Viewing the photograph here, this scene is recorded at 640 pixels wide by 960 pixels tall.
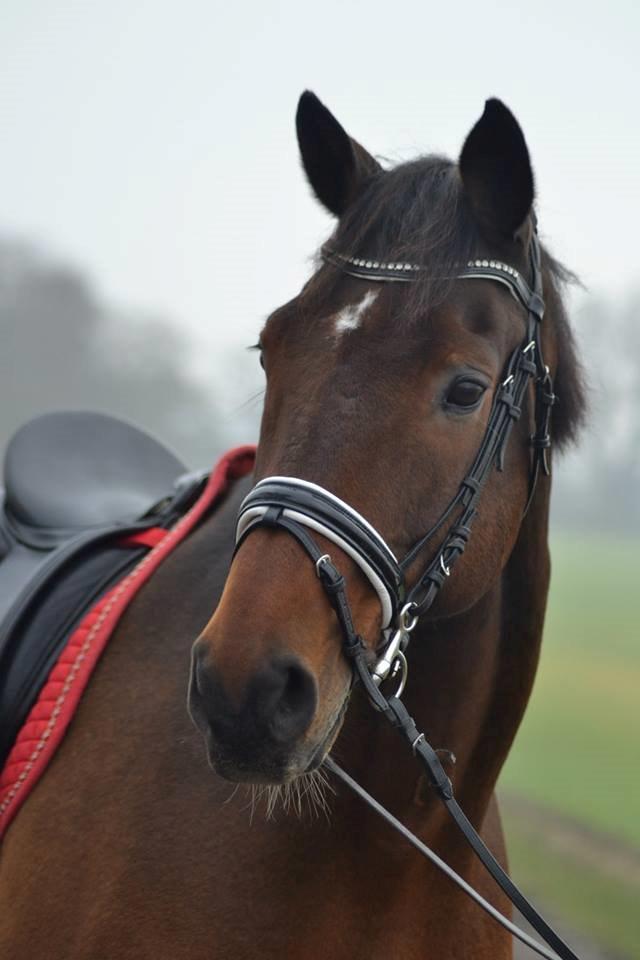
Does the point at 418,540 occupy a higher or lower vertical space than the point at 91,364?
lower

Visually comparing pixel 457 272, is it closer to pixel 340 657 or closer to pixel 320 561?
pixel 320 561

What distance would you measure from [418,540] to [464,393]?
0.30 m

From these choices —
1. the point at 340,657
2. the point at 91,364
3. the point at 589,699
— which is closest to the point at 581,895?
the point at 589,699

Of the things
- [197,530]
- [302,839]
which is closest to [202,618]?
[197,530]

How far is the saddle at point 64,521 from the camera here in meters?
2.56

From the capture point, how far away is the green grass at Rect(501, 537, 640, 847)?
327 inches

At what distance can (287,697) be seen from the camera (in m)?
1.64

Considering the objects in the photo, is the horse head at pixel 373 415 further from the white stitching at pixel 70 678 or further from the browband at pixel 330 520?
the white stitching at pixel 70 678

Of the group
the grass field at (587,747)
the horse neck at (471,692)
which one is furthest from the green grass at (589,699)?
the horse neck at (471,692)

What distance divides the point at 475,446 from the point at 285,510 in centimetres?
44

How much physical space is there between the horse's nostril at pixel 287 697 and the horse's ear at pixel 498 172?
1.03 meters

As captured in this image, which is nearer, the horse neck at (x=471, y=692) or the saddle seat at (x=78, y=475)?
the horse neck at (x=471, y=692)

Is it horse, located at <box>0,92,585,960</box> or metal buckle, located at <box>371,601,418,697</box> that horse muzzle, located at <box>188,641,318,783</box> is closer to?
horse, located at <box>0,92,585,960</box>

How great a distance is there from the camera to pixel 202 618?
2367 mm
